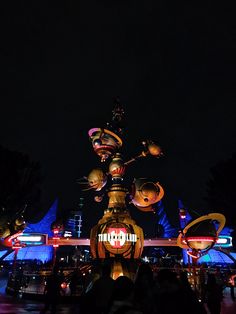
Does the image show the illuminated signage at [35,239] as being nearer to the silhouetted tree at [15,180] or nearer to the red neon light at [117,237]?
the silhouetted tree at [15,180]

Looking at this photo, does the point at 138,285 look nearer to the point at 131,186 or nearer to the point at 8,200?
the point at 131,186

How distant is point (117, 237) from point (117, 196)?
289cm

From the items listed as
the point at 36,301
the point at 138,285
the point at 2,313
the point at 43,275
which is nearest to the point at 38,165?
the point at 43,275

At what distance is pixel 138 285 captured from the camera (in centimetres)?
475

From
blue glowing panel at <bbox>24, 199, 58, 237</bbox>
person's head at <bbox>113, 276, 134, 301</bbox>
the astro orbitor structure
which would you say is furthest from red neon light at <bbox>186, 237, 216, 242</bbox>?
blue glowing panel at <bbox>24, 199, 58, 237</bbox>

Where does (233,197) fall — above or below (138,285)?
above

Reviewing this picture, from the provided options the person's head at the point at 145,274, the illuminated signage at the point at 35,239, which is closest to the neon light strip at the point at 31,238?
the illuminated signage at the point at 35,239

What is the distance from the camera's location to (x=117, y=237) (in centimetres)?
1784

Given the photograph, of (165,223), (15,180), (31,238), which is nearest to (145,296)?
(15,180)

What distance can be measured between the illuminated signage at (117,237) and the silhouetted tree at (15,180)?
11.9 metres

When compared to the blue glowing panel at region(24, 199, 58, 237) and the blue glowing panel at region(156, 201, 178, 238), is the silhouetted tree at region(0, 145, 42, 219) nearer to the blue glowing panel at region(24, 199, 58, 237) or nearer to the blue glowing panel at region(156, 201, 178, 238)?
the blue glowing panel at region(24, 199, 58, 237)

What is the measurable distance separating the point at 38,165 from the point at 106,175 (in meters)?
15.2

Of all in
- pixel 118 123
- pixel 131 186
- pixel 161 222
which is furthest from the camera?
pixel 161 222

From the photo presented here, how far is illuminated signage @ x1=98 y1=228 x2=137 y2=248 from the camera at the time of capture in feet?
58.4
